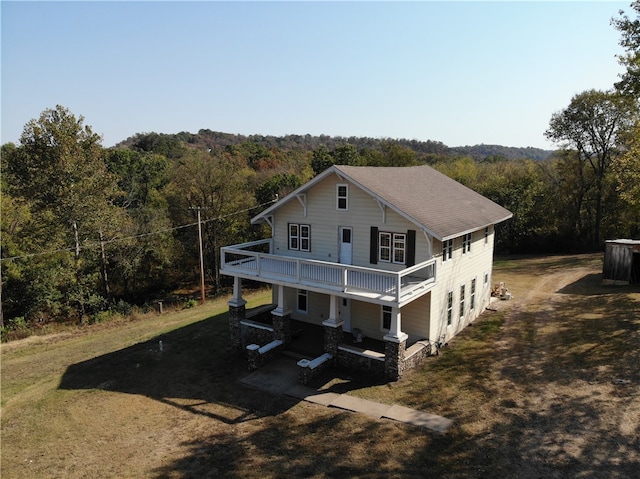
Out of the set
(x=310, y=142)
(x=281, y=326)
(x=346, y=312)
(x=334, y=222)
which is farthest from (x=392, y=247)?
(x=310, y=142)

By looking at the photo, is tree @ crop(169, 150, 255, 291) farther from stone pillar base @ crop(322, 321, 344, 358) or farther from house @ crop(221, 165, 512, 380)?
stone pillar base @ crop(322, 321, 344, 358)

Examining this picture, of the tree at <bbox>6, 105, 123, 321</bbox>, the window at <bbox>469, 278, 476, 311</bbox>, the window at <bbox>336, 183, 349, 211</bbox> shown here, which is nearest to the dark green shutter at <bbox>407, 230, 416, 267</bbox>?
the window at <bbox>336, 183, 349, 211</bbox>

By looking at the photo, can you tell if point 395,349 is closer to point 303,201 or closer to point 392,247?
Result: point 392,247

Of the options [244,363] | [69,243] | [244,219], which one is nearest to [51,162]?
[69,243]

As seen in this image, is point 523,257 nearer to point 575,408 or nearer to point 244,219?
point 244,219

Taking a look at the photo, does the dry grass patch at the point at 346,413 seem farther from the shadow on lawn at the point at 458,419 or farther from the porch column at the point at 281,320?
the porch column at the point at 281,320

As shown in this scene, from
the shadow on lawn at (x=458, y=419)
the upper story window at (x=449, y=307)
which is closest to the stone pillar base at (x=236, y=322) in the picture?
the shadow on lawn at (x=458, y=419)
